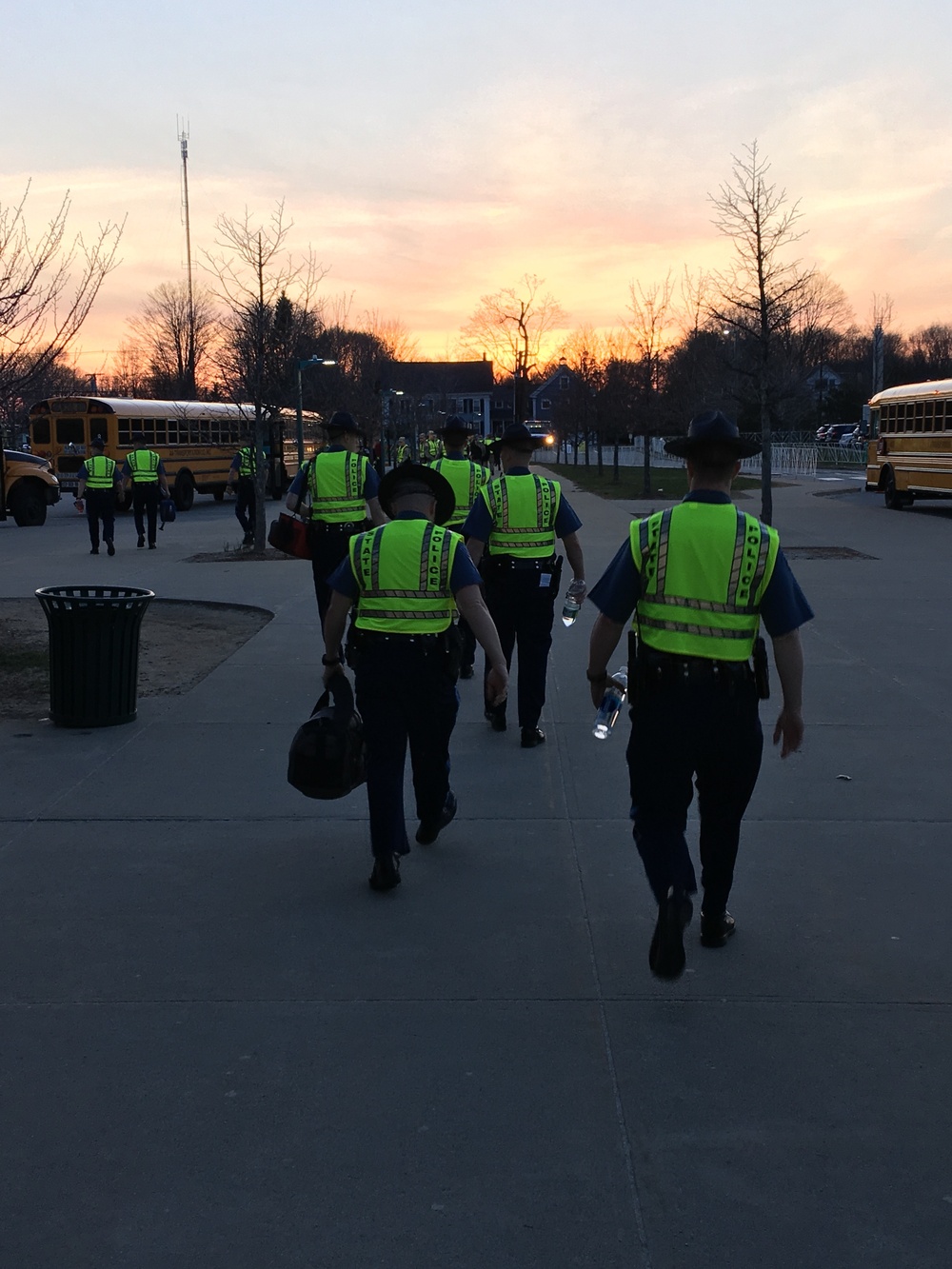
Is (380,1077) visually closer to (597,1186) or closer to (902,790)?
(597,1186)

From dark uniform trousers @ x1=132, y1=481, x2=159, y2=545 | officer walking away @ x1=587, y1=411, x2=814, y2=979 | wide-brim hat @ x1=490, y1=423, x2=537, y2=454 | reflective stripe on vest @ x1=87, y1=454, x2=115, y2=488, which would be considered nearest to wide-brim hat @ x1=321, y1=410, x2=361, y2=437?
wide-brim hat @ x1=490, y1=423, x2=537, y2=454

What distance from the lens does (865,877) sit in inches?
213

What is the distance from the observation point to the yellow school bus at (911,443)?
27062 millimetres

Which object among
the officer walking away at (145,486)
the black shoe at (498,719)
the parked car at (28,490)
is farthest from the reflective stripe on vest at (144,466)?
the black shoe at (498,719)

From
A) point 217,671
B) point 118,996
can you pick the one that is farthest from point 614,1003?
point 217,671

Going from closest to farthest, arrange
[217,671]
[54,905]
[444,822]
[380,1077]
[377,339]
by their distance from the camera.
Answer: [380,1077] → [54,905] → [444,822] → [217,671] → [377,339]

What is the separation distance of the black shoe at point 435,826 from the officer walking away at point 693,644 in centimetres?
163

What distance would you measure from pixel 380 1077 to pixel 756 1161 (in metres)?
1.07

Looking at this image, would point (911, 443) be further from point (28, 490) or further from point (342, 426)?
point (342, 426)

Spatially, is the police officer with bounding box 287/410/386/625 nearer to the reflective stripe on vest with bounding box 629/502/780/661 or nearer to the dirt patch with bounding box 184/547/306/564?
the reflective stripe on vest with bounding box 629/502/780/661

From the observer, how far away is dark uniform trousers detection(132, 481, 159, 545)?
21.0 m

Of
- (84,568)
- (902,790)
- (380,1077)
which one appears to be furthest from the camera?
(84,568)

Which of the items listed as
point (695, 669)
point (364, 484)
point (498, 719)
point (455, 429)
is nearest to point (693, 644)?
point (695, 669)

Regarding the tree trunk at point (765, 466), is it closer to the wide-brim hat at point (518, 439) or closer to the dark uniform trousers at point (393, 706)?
the wide-brim hat at point (518, 439)
